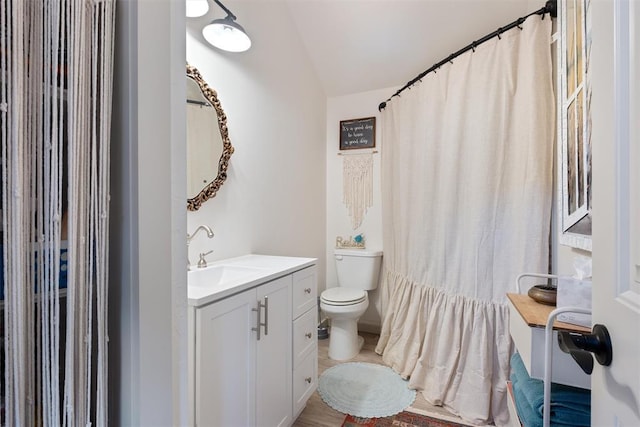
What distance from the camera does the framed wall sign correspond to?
9.61 ft

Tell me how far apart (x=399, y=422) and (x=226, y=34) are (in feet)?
7.63

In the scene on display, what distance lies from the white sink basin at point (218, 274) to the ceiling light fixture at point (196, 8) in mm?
1264

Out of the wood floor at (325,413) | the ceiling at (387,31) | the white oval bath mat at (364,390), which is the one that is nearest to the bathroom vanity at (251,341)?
the wood floor at (325,413)

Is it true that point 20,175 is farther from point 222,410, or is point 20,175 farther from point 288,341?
point 288,341

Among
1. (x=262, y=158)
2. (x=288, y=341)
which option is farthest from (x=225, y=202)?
(x=288, y=341)

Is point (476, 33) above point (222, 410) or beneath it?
above

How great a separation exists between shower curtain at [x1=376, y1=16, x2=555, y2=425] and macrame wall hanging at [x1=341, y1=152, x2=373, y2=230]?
0.68 m

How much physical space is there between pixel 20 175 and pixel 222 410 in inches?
40.5

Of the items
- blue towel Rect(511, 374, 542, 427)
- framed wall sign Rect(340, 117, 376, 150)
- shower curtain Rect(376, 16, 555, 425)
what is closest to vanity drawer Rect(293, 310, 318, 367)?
shower curtain Rect(376, 16, 555, 425)

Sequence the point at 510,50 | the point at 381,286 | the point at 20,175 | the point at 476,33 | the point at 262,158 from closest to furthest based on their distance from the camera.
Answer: the point at 20,175, the point at 510,50, the point at 262,158, the point at 476,33, the point at 381,286

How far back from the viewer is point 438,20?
2.29m

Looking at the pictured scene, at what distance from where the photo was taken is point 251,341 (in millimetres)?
1265

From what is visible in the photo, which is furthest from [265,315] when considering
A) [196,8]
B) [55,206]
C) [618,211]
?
[196,8]

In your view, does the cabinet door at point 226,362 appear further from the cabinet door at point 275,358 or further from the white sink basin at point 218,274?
the white sink basin at point 218,274
